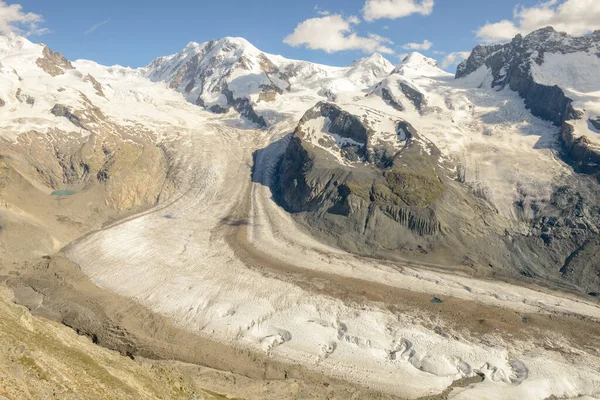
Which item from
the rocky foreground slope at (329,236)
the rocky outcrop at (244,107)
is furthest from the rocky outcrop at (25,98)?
the rocky outcrop at (244,107)

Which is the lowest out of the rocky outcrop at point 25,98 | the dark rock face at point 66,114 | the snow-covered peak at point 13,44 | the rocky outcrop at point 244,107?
the dark rock face at point 66,114

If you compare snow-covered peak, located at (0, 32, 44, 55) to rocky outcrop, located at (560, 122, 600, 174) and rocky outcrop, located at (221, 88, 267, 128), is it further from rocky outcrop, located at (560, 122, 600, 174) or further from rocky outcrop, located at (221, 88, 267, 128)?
rocky outcrop, located at (560, 122, 600, 174)

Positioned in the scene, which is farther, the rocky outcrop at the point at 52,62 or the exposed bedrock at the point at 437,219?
the rocky outcrop at the point at 52,62

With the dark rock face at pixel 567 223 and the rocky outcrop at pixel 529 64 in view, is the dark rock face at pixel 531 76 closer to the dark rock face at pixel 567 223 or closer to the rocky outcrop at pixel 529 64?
the rocky outcrop at pixel 529 64

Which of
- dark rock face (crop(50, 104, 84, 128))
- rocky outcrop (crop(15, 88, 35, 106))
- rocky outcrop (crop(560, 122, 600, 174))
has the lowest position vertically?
dark rock face (crop(50, 104, 84, 128))

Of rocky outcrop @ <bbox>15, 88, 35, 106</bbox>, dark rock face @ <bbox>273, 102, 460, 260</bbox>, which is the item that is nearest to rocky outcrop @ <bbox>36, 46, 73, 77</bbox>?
rocky outcrop @ <bbox>15, 88, 35, 106</bbox>

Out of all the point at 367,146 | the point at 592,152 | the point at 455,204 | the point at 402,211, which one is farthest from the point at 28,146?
the point at 592,152

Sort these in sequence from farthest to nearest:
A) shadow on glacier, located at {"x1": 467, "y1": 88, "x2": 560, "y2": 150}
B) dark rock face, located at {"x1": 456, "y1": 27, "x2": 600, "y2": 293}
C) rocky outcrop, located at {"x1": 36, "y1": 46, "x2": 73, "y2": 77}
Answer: rocky outcrop, located at {"x1": 36, "y1": 46, "x2": 73, "y2": 77} < shadow on glacier, located at {"x1": 467, "y1": 88, "x2": 560, "y2": 150} < dark rock face, located at {"x1": 456, "y1": 27, "x2": 600, "y2": 293}

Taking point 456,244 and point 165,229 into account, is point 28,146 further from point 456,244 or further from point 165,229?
point 456,244
